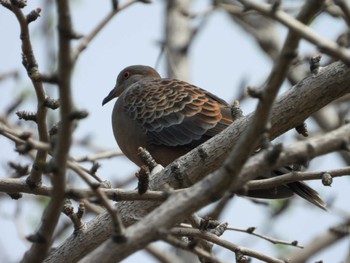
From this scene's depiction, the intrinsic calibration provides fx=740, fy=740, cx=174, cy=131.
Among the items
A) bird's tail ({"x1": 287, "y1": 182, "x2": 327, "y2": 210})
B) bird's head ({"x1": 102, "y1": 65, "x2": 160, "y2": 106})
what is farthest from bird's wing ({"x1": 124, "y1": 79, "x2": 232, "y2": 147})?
bird's tail ({"x1": 287, "y1": 182, "x2": 327, "y2": 210})

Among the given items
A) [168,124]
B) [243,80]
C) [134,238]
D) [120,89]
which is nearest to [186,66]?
[120,89]

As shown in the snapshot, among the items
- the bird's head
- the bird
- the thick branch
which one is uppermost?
the bird's head

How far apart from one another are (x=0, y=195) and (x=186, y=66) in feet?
10.5

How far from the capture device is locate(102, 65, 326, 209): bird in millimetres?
5863

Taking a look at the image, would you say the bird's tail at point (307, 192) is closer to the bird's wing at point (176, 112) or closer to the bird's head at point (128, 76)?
the bird's wing at point (176, 112)

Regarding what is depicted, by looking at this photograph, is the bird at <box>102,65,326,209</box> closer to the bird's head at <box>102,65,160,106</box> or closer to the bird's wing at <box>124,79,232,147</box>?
the bird's wing at <box>124,79,232,147</box>

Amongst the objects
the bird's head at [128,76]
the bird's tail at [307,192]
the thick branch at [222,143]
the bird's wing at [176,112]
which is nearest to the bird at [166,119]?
the bird's wing at [176,112]

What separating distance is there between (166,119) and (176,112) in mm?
107

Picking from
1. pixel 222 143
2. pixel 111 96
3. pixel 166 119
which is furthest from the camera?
pixel 111 96

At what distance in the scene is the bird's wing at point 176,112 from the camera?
585 centimetres

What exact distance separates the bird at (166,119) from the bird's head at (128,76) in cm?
67

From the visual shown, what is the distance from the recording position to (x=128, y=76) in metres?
7.45

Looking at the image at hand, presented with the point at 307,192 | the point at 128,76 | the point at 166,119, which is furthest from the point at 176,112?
the point at 307,192

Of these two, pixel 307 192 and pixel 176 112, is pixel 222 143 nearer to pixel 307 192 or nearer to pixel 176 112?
pixel 307 192
